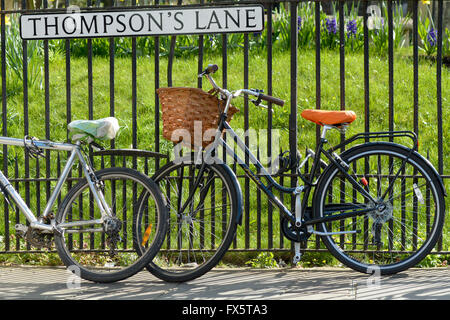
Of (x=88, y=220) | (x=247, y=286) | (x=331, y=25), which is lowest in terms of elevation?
(x=247, y=286)

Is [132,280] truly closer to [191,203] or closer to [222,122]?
[191,203]

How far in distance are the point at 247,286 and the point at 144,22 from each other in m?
2.04

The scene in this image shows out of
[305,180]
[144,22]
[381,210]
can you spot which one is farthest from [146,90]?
[381,210]

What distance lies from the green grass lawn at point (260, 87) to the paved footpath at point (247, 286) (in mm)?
1262

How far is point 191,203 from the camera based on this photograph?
16.3 feet

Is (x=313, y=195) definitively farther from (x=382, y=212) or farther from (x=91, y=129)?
(x=91, y=129)

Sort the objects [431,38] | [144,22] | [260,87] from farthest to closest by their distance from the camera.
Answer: [431,38]
[260,87]
[144,22]

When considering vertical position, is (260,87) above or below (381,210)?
above

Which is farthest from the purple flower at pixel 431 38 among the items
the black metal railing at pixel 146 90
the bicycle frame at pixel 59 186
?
the bicycle frame at pixel 59 186

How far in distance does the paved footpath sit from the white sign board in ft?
5.74

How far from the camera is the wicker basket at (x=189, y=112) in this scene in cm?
476

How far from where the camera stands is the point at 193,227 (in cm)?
498

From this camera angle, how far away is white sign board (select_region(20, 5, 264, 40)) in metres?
5.27

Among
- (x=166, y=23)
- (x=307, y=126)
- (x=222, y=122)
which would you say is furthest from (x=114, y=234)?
(x=307, y=126)
